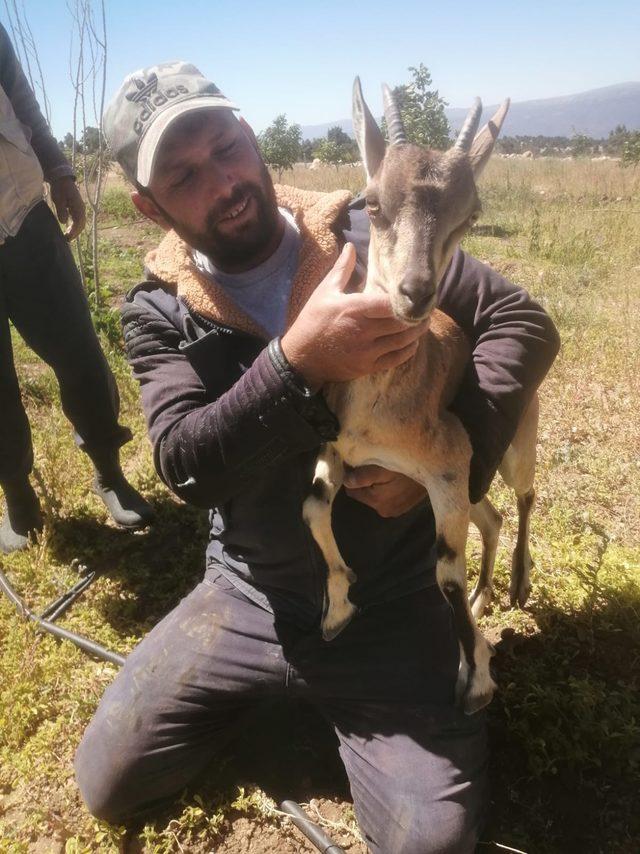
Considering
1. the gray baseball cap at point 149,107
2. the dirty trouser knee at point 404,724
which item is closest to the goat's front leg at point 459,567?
the dirty trouser knee at point 404,724

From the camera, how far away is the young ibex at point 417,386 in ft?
6.44

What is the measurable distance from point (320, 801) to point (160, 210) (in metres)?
2.56

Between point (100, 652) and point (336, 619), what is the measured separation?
1.44 meters

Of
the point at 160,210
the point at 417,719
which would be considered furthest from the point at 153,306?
the point at 417,719

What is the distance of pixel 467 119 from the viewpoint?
7.32ft

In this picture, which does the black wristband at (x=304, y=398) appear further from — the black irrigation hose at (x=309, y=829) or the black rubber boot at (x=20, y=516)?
the black rubber boot at (x=20, y=516)

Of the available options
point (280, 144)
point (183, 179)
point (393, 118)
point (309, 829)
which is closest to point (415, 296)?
point (393, 118)

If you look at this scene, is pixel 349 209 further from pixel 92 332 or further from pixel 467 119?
pixel 92 332

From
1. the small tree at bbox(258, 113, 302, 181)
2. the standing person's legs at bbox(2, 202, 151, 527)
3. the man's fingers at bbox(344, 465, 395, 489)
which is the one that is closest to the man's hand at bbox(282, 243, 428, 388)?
the man's fingers at bbox(344, 465, 395, 489)

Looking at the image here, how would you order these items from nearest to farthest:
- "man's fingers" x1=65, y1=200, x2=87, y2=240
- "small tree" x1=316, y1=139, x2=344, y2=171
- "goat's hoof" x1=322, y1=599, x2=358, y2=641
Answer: "goat's hoof" x1=322, y1=599, x2=358, y2=641
"man's fingers" x1=65, y1=200, x2=87, y2=240
"small tree" x1=316, y1=139, x2=344, y2=171

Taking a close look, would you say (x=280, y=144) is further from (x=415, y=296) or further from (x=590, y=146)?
(x=590, y=146)

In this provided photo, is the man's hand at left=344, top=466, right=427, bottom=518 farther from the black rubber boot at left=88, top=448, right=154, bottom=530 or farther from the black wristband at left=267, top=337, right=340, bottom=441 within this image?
the black rubber boot at left=88, top=448, right=154, bottom=530

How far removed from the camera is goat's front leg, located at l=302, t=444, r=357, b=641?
7.74 ft

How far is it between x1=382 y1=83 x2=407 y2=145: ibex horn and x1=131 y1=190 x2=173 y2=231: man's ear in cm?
99
